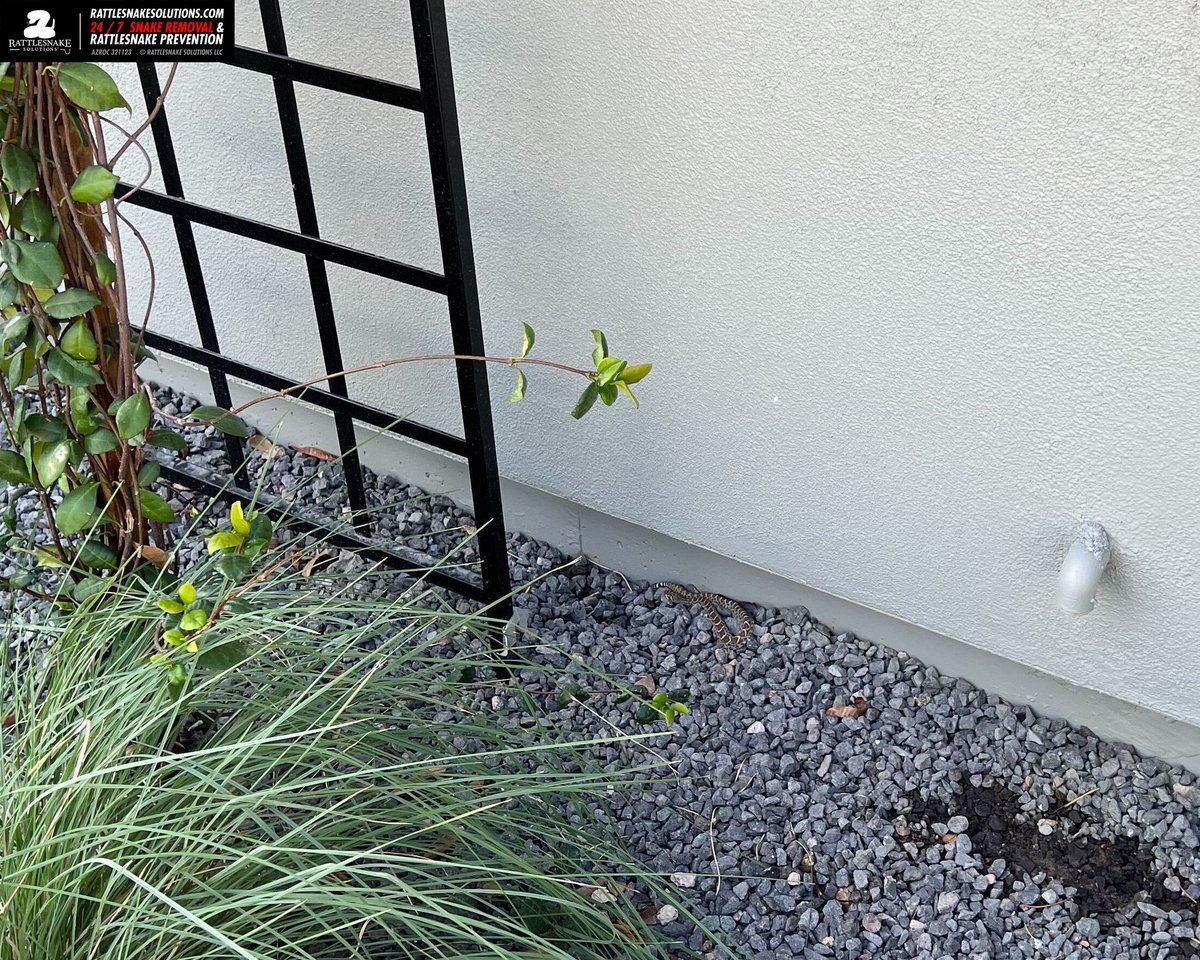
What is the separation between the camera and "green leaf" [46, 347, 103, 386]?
1.87 meters

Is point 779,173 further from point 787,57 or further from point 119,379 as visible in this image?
point 119,379

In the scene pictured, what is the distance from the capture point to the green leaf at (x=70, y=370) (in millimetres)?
1869

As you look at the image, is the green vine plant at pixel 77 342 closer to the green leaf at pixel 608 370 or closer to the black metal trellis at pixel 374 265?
the green leaf at pixel 608 370

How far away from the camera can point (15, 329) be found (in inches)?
72.7

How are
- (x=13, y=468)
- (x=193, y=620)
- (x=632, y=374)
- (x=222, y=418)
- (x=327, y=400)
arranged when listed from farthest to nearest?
(x=327, y=400) < (x=222, y=418) < (x=13, y=468) < (x=632, y=374) < (x=193, y=620)

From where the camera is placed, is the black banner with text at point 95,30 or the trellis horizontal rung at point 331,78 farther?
the trellis horizontal rung at point 331,78

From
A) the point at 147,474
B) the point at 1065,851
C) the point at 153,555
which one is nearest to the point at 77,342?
the point at 147,474

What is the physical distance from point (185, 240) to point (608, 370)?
1.05 meters

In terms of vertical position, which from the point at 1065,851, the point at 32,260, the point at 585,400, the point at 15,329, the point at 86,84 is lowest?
the point at 1065,851

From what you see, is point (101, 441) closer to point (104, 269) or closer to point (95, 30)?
point (104, 269)

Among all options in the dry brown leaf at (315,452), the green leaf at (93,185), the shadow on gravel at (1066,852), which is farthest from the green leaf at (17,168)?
the shadow on gravel at (1066,852)

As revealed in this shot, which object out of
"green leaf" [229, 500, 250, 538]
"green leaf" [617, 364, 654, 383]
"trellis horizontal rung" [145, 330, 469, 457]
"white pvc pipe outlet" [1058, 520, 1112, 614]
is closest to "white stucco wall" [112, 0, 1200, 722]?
"white pvc pipe outlet" [1058, 520, 1112, 614]

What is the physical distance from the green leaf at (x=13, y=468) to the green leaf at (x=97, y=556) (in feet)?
0.50

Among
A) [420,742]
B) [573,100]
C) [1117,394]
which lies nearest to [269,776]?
[420,742]
